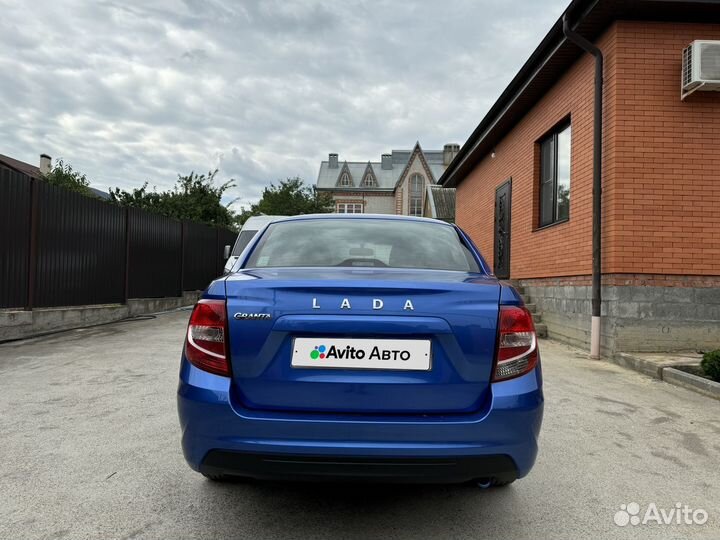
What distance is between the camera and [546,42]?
8.08 m

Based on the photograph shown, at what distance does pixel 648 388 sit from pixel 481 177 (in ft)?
34.3

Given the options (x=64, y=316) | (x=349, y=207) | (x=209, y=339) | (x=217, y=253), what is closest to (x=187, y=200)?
(x=217, y=253)

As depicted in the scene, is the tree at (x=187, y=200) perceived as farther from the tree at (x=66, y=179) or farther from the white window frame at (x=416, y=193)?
the white window frame at (x=416, y=193)

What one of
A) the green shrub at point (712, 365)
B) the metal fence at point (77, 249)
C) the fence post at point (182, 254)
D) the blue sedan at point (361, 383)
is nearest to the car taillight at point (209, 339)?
the blue sedan at point (361, 383)

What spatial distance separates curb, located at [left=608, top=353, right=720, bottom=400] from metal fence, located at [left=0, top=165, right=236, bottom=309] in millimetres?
8554

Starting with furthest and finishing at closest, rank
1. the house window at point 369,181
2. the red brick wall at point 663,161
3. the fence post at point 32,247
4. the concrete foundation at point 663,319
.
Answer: the house window at point 369,181 < the fence post at point 32,247 < the red brick wall at point 663,161 < the concrete foundation at point 663,319

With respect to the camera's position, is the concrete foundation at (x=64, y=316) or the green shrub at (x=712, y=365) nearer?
the green shrub at (x=712, y=365)

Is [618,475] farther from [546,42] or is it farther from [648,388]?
[546,42]

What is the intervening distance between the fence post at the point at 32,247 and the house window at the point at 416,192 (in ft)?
159

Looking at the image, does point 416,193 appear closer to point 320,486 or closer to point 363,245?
point 363,245

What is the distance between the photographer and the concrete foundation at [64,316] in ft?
25.3

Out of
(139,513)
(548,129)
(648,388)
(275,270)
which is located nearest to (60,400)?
(139,513)

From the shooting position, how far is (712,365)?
5.07 meters

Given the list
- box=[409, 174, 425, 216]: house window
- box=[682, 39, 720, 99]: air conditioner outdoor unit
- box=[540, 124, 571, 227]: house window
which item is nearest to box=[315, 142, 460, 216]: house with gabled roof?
box=[409, 174, 425, 216]: house window
